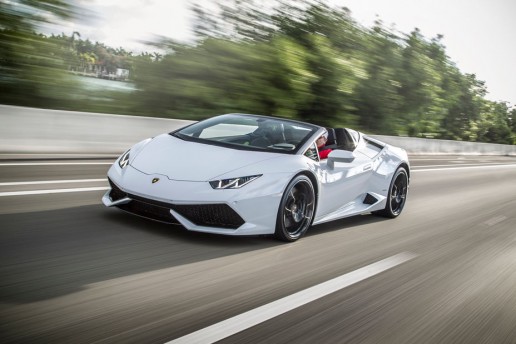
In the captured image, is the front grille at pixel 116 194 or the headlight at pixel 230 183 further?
the front grille at pixel 116 194

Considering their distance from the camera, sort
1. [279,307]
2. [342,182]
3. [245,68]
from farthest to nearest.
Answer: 1. [245,68]
2. [342,182]
3. [279,307]

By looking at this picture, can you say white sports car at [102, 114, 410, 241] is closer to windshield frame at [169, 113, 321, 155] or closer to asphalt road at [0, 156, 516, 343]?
windshield frame at [169, 113, 321, 155]

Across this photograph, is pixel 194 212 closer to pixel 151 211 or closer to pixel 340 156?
pixel 151 211

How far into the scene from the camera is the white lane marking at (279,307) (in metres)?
3.26

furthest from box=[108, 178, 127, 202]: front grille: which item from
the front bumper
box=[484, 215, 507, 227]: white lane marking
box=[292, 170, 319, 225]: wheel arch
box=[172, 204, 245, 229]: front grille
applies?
box=[484, 215, 507, 227]: white lane marking

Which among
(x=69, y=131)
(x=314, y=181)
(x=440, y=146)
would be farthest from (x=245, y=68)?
(x=440, y=146)

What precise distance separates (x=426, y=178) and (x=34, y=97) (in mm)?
9408

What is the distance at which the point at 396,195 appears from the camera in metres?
8.15

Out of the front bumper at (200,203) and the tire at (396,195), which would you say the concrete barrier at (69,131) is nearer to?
the front bumper at (200,203)

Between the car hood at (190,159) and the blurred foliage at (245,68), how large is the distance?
771 centimetres

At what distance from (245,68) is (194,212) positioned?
13.6 metres

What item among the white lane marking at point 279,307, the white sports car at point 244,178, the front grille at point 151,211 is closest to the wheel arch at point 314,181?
the white sports car at point 244,178

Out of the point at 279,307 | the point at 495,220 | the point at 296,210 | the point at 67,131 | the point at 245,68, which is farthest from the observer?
the point at 245,68

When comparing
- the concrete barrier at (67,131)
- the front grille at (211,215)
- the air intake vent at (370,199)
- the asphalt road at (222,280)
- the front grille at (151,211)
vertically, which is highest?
the air intake vent at (370,199)
